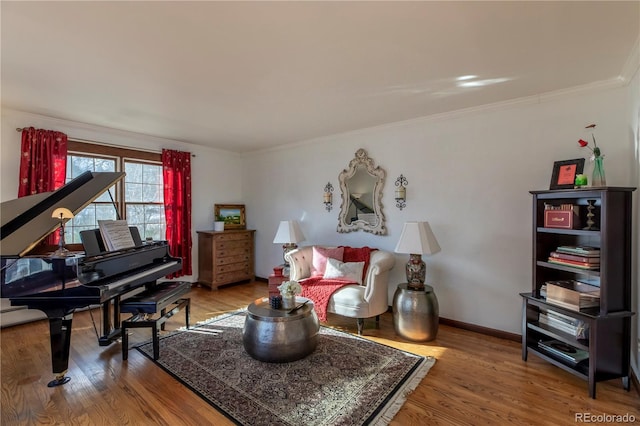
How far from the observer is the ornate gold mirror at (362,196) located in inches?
164

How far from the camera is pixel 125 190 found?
4.55 meters

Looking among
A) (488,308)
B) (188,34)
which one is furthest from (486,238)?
(188,34)

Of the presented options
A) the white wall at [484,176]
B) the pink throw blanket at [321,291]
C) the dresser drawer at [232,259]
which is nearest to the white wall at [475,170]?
the white wall at [484,176]

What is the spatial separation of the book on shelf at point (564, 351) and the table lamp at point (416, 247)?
1.11 meters

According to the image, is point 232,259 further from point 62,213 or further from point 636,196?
point 636,196

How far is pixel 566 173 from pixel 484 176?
78 centimetres

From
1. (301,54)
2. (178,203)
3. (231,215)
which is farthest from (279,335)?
(231,215)

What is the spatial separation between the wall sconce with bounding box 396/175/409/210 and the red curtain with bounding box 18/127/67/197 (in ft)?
13.9

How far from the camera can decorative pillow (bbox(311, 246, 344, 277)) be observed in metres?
4.05

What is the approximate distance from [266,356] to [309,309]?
0.53m

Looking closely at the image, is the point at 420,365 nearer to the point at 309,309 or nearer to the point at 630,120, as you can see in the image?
the point at 309,309

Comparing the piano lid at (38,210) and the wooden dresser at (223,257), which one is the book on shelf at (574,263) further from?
the wooden dresser at (223,257)

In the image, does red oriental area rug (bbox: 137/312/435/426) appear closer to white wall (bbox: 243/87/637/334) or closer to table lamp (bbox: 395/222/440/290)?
table lamp (bbox: 395/222/440/290)

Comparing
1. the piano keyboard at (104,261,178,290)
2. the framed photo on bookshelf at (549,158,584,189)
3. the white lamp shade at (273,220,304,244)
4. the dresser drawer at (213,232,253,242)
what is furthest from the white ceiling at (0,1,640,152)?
the dresser drawer at (213,232,253,242)
